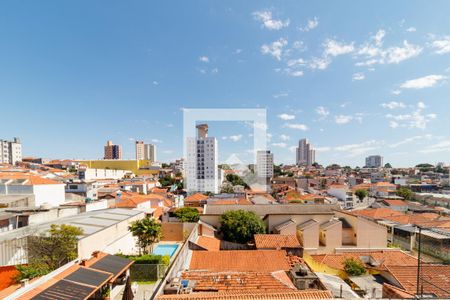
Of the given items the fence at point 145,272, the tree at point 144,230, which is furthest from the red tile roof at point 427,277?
the tree at point 144,230

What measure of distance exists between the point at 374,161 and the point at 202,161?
11031 centimetres

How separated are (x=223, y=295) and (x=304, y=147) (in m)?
124

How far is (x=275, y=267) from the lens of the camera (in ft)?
31.4

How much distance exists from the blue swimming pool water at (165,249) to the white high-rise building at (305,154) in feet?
367

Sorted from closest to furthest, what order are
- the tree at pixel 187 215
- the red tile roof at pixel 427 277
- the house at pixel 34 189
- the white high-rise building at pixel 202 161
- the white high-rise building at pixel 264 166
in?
the red tile roof at pixel 427 277 → the tree at pixel 187 215 → the house at pixel 34 189 → the white high-rise building at pixel 202 161 → the white high-rise building at pixel 264 166

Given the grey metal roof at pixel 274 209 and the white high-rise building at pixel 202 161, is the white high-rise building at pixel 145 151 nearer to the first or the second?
the white high-rise building at pixel 202 161

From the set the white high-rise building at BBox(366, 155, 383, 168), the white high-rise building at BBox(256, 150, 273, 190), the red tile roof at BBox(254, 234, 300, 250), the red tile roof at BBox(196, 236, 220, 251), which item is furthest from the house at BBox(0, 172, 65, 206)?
the white high-rise building at BBox(366, 155, 383, 168)

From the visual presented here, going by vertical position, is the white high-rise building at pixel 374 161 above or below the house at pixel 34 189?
below

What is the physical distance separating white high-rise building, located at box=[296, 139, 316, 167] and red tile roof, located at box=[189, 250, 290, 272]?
371ft

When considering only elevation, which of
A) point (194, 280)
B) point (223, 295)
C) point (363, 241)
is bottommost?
point (363, 241)

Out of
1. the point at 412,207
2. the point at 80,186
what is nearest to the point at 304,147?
the point at 412,207

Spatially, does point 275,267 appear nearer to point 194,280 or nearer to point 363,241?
point 194,280

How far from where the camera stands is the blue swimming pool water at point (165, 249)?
40.3 feet

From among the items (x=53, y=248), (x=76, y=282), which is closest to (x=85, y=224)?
(x=53, y=248)
